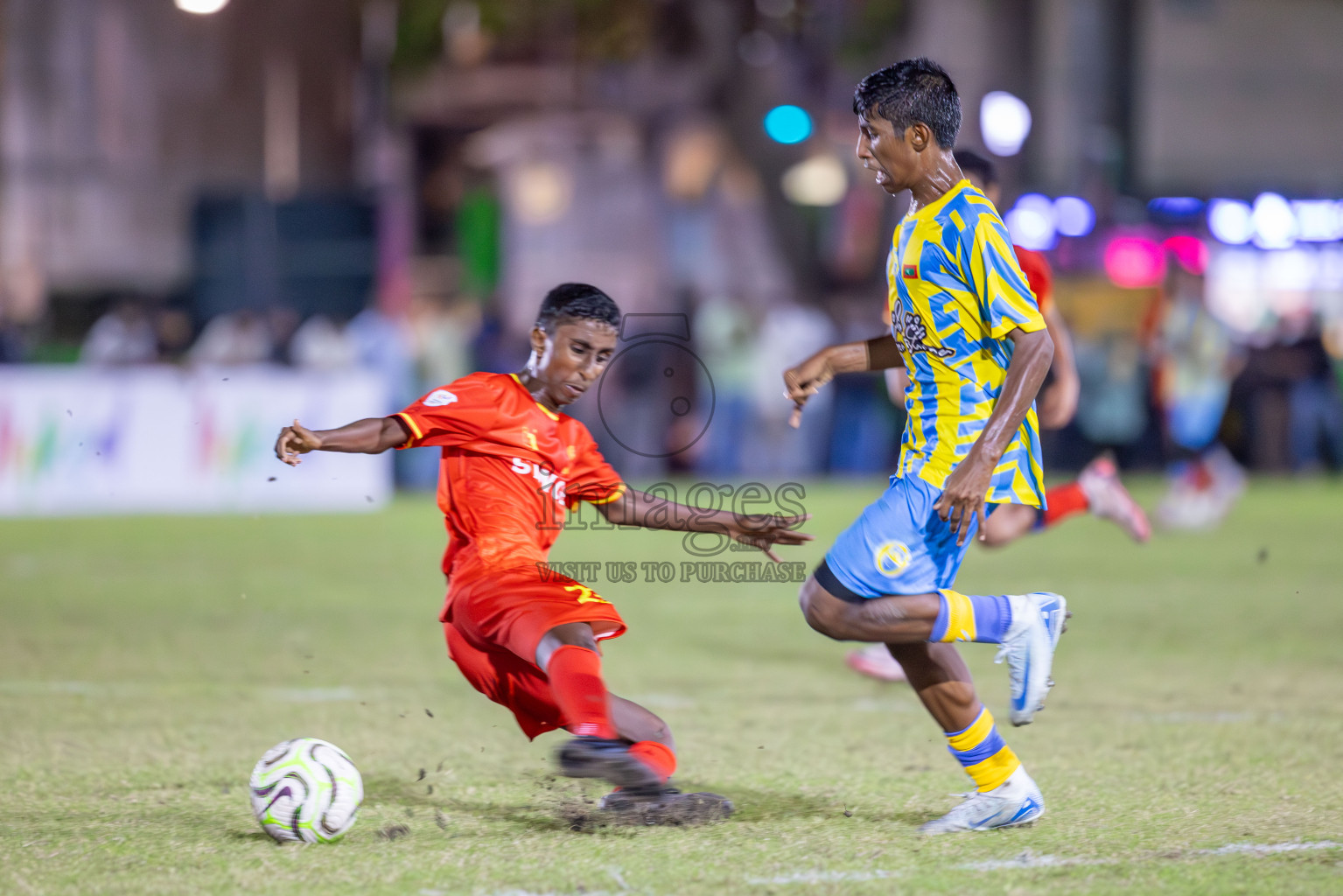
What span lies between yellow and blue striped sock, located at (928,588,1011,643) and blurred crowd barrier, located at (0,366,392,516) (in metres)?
10.9

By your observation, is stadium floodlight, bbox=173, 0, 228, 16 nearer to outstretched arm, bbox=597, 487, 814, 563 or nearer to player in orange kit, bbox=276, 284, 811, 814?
player in orange kit, bbox=276, 284, 811, 814

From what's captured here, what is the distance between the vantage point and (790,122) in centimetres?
1866

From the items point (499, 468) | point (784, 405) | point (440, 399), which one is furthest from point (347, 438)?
point (784, 405)

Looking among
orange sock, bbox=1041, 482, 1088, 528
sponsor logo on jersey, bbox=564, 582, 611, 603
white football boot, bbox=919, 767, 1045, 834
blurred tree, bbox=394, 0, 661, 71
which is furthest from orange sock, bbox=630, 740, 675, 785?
blurred tree, bbox=394, 0, 661, 71

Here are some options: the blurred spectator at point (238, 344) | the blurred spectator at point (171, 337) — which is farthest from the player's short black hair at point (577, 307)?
the blurred spectator at point (171, 337)

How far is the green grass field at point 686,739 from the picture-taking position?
3797 millimetres

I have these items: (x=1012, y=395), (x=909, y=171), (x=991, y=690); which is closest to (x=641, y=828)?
(x=1012, y=395)

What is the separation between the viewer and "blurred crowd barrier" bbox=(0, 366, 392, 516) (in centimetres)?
1432

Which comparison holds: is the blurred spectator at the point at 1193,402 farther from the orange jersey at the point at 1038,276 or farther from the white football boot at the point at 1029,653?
the white football boot at the point at 1029,653

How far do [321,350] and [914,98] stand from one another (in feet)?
43.4

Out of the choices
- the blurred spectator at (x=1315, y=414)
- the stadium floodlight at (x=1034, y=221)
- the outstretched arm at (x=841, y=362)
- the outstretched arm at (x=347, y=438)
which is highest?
the stadium floodlight at (x=1034, y=221)

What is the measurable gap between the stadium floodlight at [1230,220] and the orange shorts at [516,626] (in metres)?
16.0

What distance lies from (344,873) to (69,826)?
1.00m

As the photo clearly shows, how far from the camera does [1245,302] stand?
65.6 feet
